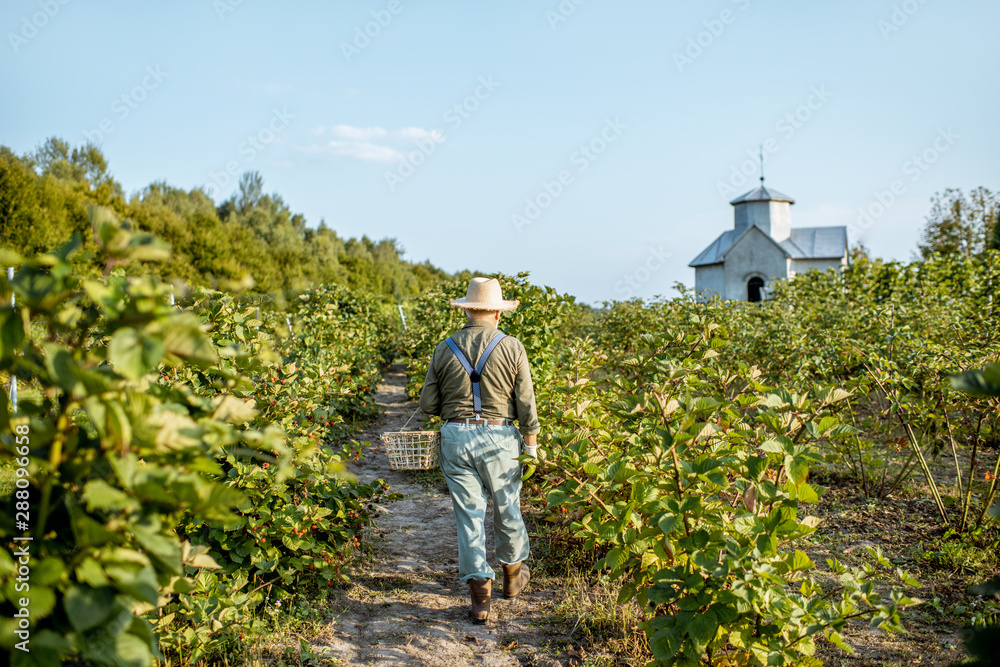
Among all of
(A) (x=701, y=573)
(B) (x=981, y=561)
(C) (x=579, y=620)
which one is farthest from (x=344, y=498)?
(B) (x=981, y=561)

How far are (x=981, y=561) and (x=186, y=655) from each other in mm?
4010

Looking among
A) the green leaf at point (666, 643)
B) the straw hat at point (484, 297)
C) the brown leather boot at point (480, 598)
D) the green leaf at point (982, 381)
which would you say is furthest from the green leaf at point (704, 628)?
the straw hat at point (484, 297)

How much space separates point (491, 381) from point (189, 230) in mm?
20702

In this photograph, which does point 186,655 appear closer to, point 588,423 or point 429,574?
point 429,574

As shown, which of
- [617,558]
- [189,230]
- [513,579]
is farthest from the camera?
[189,230]

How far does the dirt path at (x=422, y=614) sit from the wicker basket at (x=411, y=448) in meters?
0.89

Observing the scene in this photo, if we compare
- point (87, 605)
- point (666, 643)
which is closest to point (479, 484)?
point (666, 643)

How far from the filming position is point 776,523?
198 cm

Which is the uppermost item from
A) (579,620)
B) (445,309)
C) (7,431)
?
(445,309)

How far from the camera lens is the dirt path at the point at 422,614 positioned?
281cm

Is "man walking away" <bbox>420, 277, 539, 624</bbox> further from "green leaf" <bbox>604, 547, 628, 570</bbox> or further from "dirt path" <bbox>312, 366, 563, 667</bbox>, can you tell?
"green leaf" <bbox>604, 547, 628, 570</bbox>

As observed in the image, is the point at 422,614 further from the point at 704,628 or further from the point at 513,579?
the point at 704,628

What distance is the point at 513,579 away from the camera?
334 centimetres

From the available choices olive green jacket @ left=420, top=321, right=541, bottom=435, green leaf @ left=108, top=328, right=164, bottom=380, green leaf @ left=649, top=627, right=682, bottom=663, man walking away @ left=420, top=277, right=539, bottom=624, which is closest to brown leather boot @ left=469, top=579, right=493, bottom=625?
man walking away @ left=420, top=277, right=539, bottom=624
